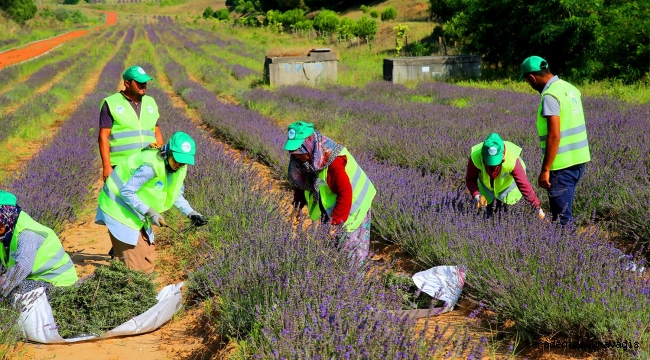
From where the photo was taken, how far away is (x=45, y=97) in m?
14.3

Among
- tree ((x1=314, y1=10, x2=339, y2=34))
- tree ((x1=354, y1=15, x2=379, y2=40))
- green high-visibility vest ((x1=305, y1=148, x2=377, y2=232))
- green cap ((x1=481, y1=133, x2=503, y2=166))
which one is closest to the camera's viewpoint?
green high-visibility vest ((x1=305, y1=148, x2=377, y2=232))

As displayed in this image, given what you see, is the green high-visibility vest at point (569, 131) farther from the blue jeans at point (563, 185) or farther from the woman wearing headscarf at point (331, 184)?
the woman wearing headscarf at point (331, 184)

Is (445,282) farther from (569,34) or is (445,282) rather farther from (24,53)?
(24,53)

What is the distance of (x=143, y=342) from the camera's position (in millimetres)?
3439

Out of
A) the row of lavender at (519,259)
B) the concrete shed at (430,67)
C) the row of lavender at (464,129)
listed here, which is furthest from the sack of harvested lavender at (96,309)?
the concrete shed at (430,67)

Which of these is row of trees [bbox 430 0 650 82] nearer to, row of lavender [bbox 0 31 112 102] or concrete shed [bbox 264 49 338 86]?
concrete shed [bbox 264 49 338 86]

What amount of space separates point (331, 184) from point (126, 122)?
176cm

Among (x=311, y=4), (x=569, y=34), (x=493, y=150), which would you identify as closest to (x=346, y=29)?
(x=311, y=4)

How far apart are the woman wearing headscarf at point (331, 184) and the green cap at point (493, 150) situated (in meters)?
0.79

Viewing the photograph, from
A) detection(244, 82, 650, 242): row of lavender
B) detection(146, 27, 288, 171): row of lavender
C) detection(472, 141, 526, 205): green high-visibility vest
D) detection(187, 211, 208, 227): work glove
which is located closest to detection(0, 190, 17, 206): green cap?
detection(187, 211, 208, 227): work glove

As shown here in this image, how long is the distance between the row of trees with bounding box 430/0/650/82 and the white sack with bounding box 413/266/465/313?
37.7ft

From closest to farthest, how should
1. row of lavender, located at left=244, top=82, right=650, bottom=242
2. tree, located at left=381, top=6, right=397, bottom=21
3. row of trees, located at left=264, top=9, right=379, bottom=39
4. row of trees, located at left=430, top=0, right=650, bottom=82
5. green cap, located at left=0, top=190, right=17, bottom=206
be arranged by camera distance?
green cap, located at left=0, top=190, right=17, bottom=206
row of lavender, located at left=244, top=82, right=650, bottom=242
row of trees, located at left=430, top=0, right=650, bottom=82
row of trees, located at left=264, top=9, right=379, bottom=39
tree, located at left=381, top=6, right=397, bottom=21

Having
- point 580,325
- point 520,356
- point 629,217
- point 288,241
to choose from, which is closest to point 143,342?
point 288,241

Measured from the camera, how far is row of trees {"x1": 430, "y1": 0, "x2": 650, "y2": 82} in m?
13.4
